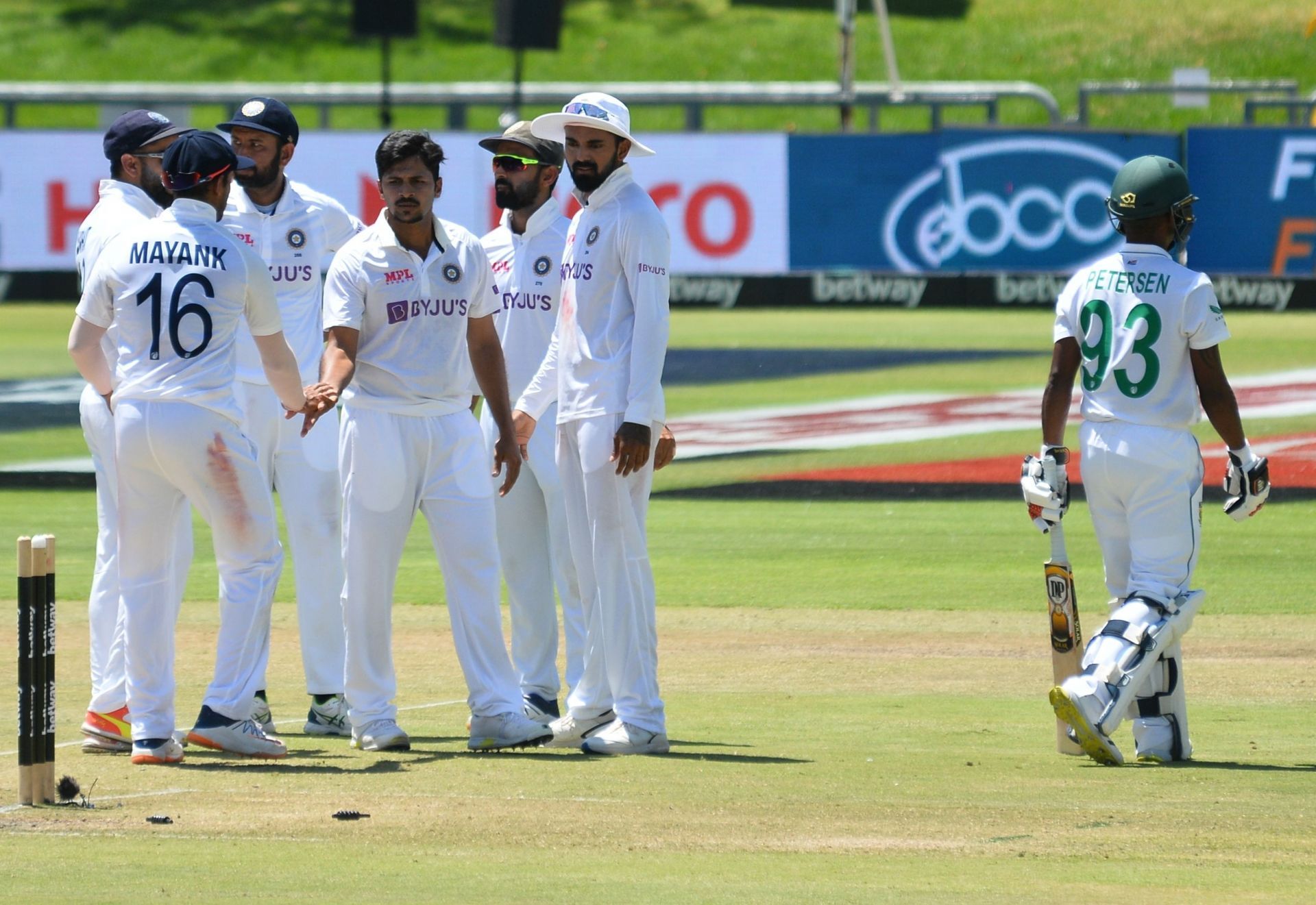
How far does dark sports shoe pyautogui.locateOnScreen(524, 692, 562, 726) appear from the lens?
325 inches

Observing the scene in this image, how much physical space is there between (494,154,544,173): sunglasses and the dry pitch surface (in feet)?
7.55

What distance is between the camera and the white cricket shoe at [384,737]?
7.42 metres

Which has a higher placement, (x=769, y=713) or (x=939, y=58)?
(x=939, y=58)

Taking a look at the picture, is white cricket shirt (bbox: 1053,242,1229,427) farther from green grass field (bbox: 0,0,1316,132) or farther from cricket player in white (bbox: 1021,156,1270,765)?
green grass field (bbox: 0,0,1316,132)

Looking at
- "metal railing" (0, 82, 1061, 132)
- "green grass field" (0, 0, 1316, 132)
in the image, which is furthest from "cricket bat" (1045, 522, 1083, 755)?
"green grass field" (0, 0, 1316, 132)

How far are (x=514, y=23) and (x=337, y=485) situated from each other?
2222 centimetres

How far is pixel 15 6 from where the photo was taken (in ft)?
176

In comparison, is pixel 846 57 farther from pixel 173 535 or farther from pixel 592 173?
pixel 173 535

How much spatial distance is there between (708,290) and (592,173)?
66.8 ft

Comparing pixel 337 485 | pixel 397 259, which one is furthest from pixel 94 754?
pixel 397 259

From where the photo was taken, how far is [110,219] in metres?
7.68

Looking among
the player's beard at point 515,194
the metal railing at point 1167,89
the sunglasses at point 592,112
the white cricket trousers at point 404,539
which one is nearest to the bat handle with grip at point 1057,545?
the white cricket trousers at point 404,539

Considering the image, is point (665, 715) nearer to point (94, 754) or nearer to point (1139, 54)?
point (94, 754)

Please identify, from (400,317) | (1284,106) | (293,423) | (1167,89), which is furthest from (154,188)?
(1167,89)
